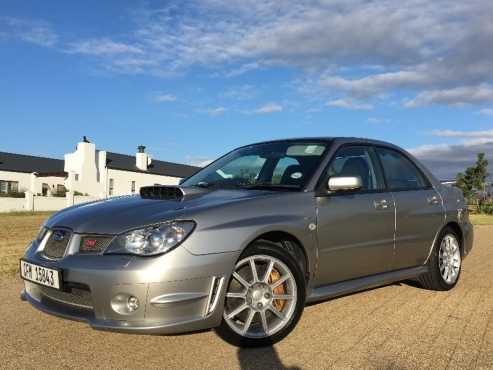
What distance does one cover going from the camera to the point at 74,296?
139 inches

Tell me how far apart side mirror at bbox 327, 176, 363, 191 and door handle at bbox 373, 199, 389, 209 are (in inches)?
23.7

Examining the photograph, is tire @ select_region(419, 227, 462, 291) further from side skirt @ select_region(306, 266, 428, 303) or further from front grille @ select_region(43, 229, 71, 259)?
front grille @ select_region(43, 229, 71, 259)

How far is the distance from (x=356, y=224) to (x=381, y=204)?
50 cm

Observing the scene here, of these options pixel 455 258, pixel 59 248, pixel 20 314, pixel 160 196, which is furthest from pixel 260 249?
pixel 455 258

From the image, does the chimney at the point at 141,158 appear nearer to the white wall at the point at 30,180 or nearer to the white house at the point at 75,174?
the white house at the point at 75,174

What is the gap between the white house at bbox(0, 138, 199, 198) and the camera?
42.6 m

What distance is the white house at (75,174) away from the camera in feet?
140

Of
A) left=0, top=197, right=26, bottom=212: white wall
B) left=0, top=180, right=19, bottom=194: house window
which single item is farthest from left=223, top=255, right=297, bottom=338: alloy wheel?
left=0, top=180, right=19, bottom=194: house window

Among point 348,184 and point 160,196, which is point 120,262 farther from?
point 348,184

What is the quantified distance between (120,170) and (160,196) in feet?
151

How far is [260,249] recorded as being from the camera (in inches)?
151

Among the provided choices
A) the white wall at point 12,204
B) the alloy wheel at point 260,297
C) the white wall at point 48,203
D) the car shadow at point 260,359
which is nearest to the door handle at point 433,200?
the alloy wheel at point 260,297

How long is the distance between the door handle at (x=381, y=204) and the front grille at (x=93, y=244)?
2559mm

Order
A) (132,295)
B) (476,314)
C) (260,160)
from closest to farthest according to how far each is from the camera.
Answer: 1. (132,295)
2. (476,314)
3. (260,160)
